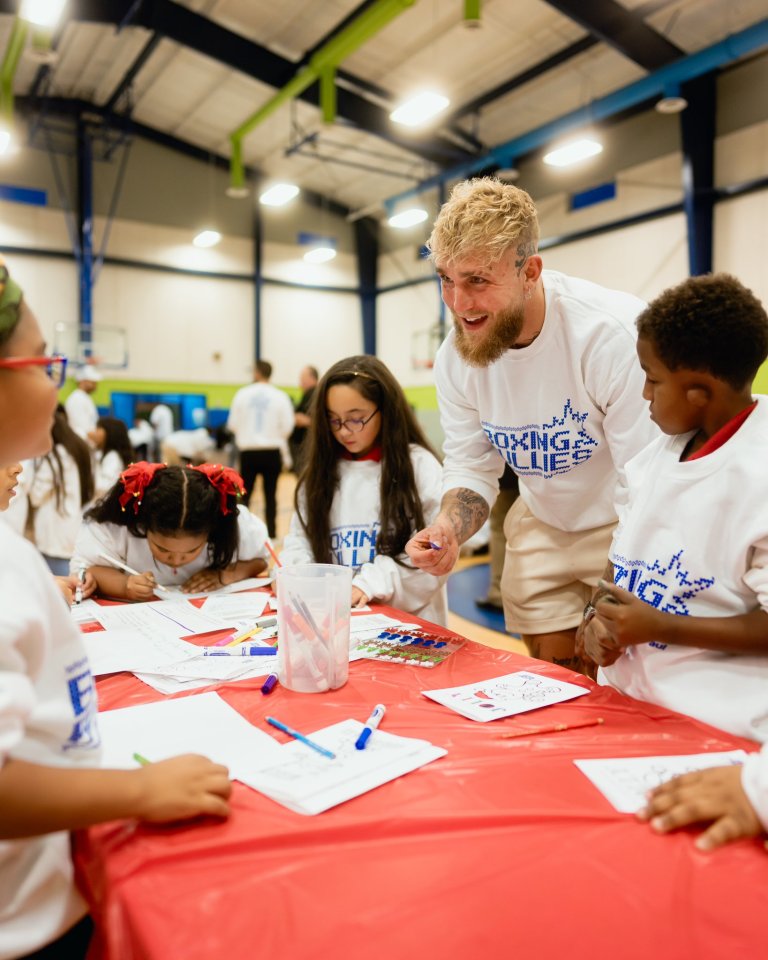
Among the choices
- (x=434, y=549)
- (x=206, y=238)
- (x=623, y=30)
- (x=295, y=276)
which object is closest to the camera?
(x=434, y=549)

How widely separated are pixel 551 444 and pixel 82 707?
1.17m

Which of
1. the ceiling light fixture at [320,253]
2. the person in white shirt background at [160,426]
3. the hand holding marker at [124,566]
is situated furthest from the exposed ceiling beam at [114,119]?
the hand holding marker at [124,566]

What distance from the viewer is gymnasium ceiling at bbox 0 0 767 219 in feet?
20.7

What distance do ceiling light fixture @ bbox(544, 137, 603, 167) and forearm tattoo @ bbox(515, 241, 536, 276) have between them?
618 centimetres

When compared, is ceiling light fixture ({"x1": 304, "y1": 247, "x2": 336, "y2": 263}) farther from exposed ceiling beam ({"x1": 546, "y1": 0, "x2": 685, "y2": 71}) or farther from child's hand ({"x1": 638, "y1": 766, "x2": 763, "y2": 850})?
child's hand ({"x1": 638, "y1": 766, "x2": 763, "y2": 850})

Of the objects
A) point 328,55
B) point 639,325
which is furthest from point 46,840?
point 328,55

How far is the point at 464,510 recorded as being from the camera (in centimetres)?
173

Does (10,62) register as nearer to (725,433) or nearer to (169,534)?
(169,534)

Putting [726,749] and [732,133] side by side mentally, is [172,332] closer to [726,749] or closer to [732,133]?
[732,133]

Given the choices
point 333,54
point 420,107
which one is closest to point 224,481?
point 420,107

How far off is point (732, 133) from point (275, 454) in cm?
516

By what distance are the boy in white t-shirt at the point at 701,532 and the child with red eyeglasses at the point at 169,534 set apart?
3.38 ft

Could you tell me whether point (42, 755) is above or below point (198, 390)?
below

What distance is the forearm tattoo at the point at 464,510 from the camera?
1.69 metres
